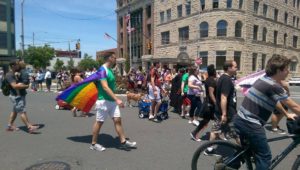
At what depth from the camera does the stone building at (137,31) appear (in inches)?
1810

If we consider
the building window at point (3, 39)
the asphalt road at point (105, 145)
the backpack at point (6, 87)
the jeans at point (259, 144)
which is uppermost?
the building window at point (3, 39)

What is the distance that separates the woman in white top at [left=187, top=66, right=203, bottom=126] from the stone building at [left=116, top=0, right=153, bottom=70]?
32.7 metres

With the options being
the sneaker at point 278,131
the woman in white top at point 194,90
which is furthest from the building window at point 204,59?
the sneaker at point 278,131

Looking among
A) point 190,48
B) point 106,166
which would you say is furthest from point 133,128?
point 190,48

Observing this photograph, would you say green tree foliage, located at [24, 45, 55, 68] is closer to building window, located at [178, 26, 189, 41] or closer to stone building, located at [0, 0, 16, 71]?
stone building, located at [0, 0, 16, 71]

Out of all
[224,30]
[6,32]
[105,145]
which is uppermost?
[6,32]

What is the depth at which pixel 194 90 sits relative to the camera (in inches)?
317

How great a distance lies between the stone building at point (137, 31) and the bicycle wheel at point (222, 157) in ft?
121

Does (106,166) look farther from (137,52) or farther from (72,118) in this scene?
(137,52)

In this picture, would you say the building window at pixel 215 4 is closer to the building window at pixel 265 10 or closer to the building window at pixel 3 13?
the building window at pixel 265 10

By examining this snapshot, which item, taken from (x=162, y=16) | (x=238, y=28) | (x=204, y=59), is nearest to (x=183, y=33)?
(x=162, y=16)

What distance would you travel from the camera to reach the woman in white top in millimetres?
7914

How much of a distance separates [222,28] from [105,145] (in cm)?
3059

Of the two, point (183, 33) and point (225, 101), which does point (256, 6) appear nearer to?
point (183, 33)
